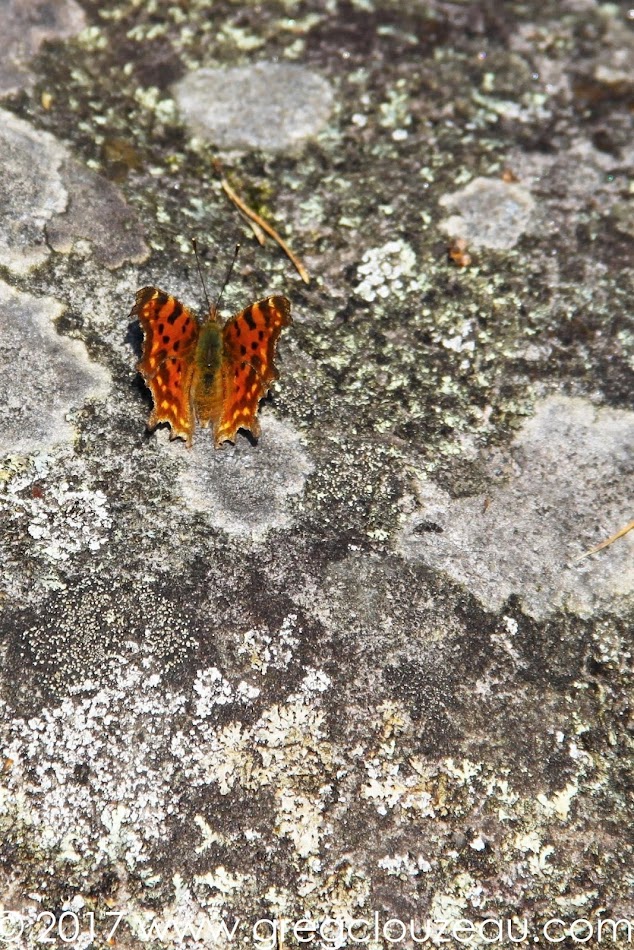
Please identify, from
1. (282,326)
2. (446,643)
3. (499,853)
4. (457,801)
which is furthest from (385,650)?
(282,326)

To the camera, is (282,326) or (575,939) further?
(282,326)

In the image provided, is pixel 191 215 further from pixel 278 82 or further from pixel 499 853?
pixel 499 853

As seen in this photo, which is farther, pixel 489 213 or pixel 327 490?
pixel 489 213

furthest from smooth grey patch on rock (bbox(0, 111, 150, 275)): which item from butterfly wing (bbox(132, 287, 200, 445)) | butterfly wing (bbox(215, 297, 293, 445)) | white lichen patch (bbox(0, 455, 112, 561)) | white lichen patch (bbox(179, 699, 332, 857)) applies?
white lichen patch (bbox(179, 699, 332, 857))

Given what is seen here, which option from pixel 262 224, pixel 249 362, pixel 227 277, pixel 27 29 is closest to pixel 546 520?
pixel 249 362

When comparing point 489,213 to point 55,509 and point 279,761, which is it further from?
point 279,761

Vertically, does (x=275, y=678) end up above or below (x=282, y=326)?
below

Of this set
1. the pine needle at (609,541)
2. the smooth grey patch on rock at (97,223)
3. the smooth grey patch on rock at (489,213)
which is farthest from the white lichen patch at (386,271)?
the pine needle at (609,541)
